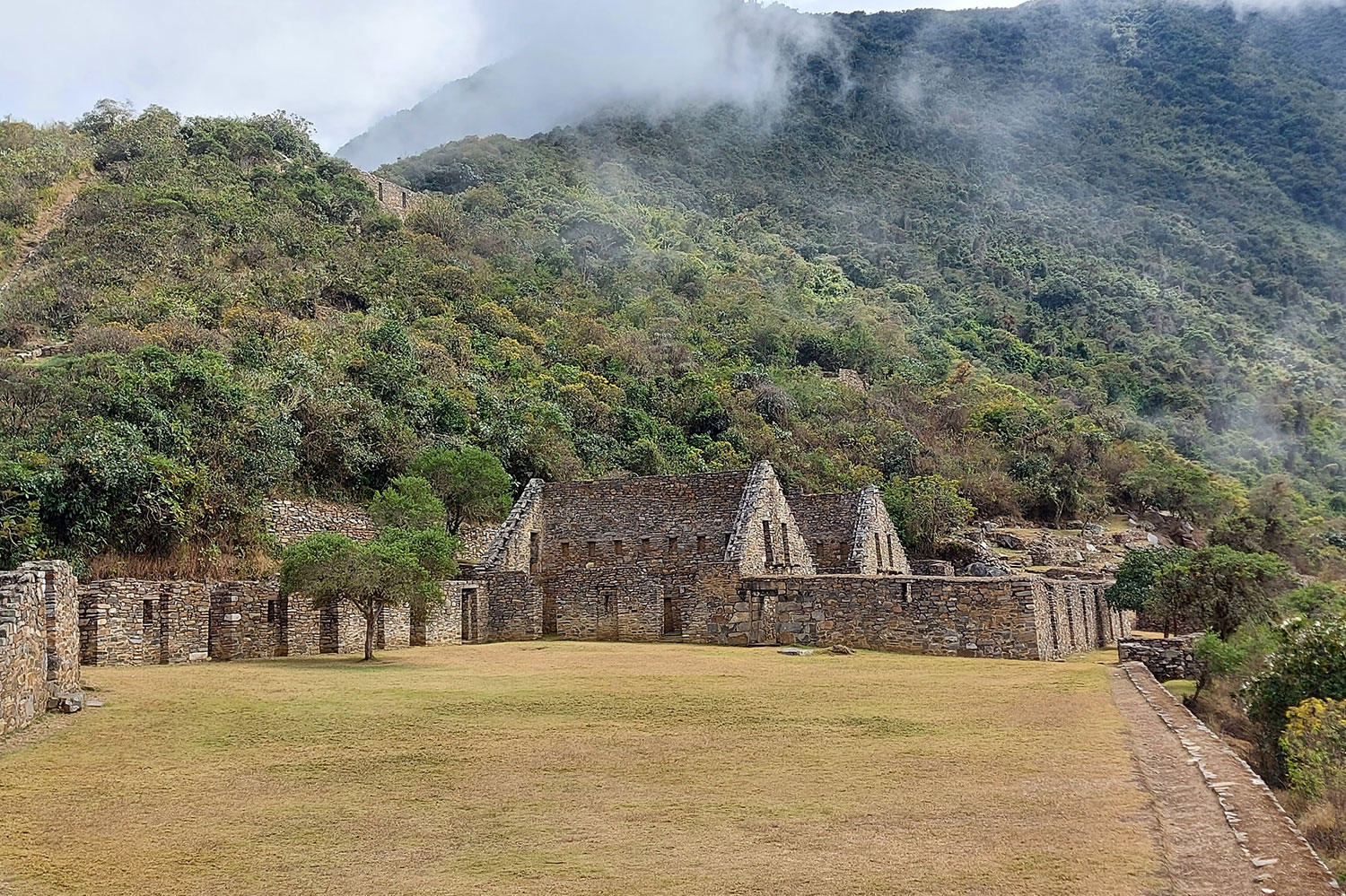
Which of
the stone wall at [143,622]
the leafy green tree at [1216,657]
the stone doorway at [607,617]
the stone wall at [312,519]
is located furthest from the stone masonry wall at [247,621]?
the leafy green tree at [1216,657]

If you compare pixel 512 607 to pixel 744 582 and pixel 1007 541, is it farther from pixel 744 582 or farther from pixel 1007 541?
pixel 1007 541

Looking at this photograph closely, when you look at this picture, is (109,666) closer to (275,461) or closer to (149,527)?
(149,527)

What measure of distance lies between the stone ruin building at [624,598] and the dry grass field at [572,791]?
235cm

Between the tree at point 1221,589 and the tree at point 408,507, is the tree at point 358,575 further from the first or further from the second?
the tree at point 1221,589

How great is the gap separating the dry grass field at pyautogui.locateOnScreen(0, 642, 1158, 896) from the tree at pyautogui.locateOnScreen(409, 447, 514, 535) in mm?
16941

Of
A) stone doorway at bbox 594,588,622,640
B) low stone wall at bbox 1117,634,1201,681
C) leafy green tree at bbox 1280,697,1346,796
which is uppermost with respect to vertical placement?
stone doorway at bbox 594,588,622,640

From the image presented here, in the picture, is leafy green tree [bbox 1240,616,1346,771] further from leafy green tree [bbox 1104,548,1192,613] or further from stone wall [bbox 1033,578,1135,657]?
leafy green tree [bbox 1104,548,1192,613]

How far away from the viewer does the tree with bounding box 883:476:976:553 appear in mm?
44156

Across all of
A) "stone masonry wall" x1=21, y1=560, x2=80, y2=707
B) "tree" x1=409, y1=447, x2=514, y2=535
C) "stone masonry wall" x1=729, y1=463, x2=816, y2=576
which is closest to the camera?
"stone masonry wall" x1=21, y1=560, x2=80, y2=707

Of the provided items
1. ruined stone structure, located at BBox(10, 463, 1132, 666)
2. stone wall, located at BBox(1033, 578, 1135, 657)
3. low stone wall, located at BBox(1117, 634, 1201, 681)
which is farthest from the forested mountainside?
low stone wall, located at BBox(1117, 634, 1201, 681)

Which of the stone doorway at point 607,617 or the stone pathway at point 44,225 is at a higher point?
the stone pathway at point 44,225

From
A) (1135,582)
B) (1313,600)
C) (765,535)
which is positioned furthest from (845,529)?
(1313,600)

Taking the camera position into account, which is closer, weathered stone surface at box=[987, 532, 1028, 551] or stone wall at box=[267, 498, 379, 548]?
stone wall at box=[267, 498, 379, 548]

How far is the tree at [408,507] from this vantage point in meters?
27.7
